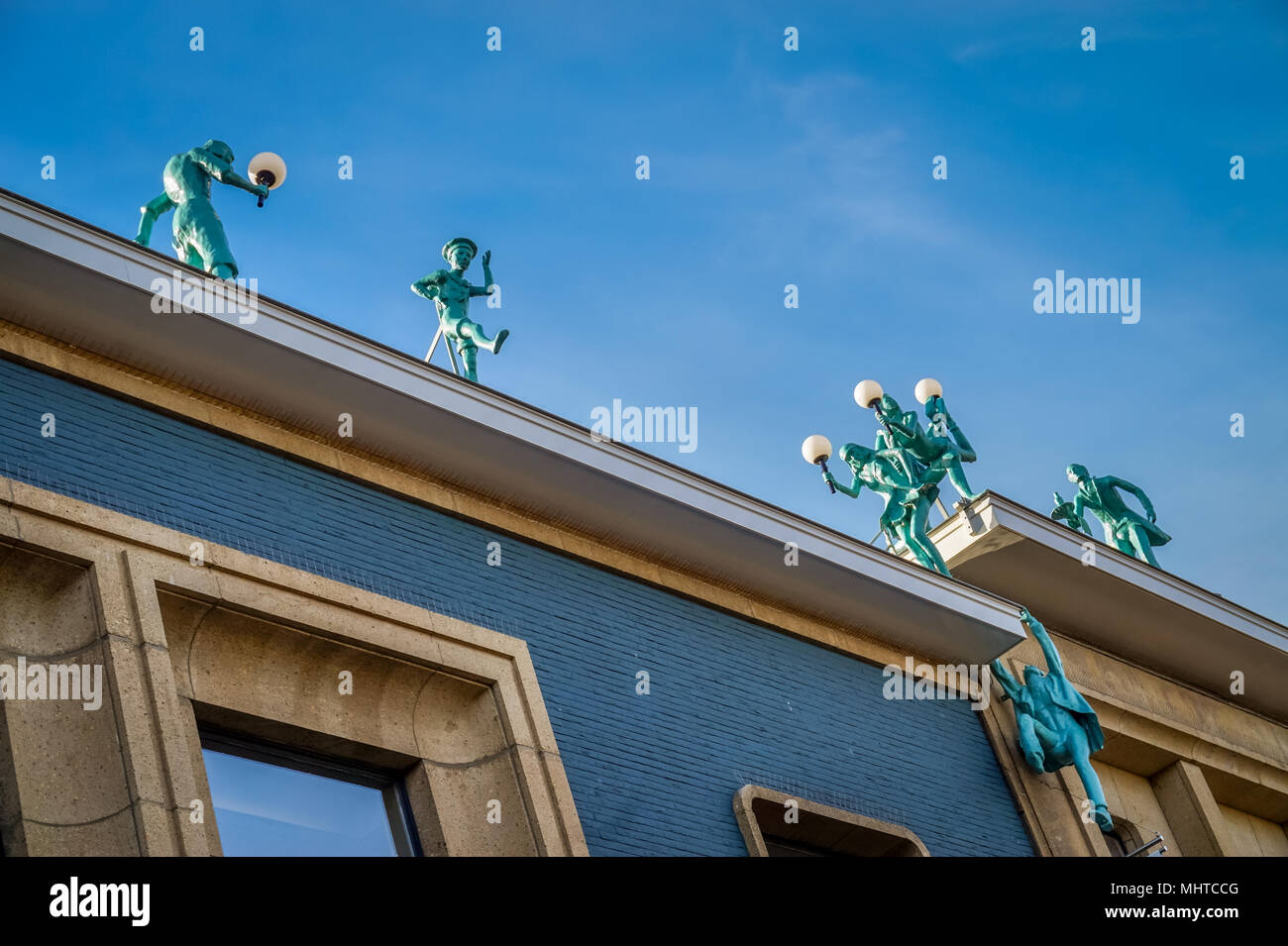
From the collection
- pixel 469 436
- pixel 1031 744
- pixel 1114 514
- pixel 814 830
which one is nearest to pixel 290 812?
pixel 469 436

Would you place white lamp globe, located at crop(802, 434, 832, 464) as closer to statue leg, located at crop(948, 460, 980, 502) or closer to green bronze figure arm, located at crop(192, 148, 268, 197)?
statue leg, located at crop(948, 460, 980, 502)

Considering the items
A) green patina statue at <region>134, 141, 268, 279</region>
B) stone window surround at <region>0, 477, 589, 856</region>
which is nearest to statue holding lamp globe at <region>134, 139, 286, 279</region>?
green patina statue at <region>134, 141, 268, 279</region>

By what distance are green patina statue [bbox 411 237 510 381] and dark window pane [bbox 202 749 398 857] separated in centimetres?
442

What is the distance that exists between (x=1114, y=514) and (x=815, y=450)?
11.4 feet

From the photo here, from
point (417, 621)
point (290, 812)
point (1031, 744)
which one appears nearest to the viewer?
point (290, 812)

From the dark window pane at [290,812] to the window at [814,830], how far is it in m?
2.54

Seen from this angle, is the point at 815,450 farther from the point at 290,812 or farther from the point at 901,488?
the point at 290,812

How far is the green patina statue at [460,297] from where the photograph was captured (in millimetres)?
13164

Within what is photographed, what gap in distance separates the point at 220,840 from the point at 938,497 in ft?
A: 29.9

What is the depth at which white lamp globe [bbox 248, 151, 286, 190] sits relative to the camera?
38.4 ft

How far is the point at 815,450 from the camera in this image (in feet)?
57.1

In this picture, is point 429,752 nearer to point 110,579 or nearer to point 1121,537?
point 110,579
